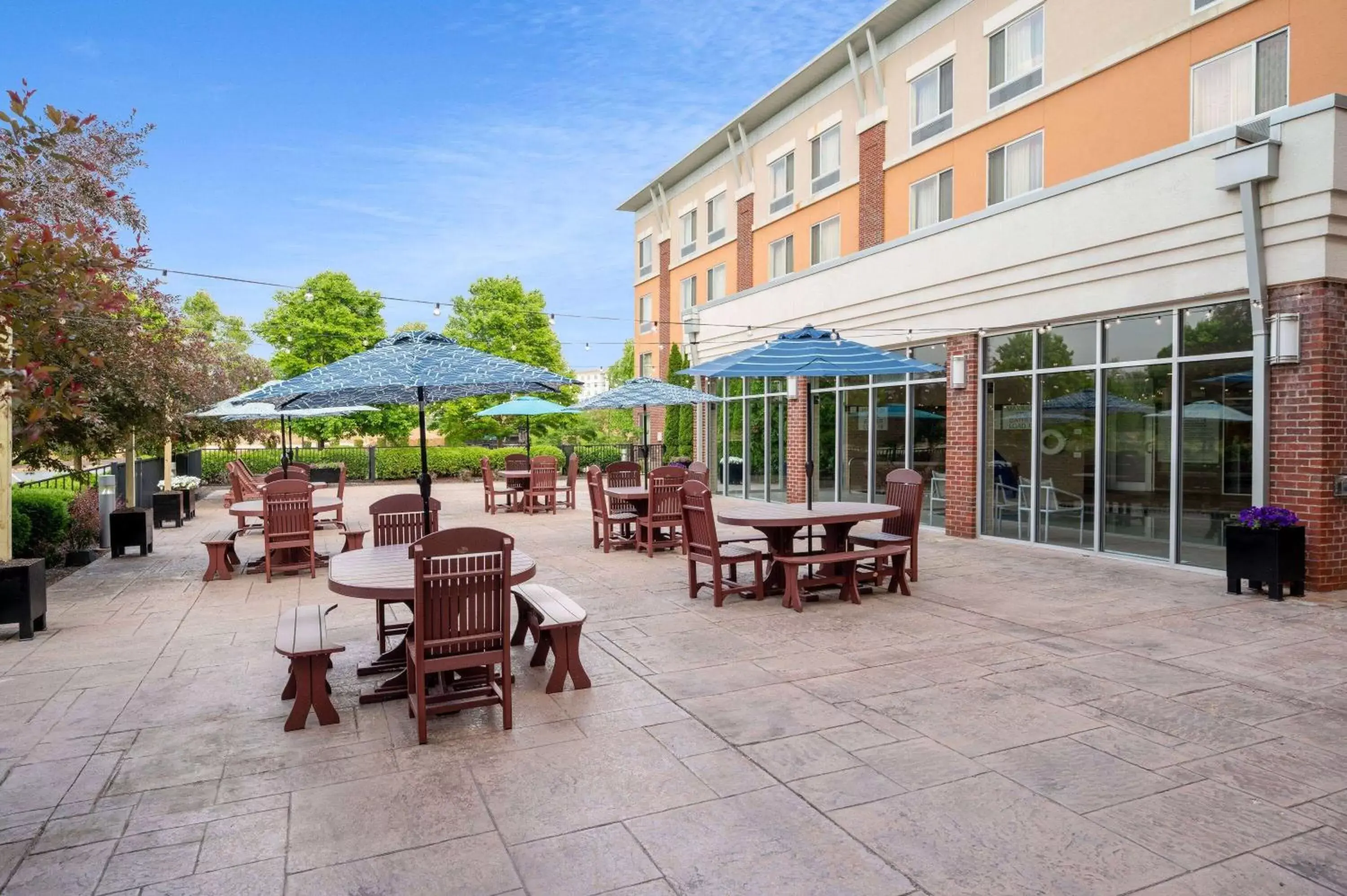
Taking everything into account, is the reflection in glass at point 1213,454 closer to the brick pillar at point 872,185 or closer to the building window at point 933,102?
the building window at point 933,102

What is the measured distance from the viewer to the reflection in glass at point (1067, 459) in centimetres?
1025

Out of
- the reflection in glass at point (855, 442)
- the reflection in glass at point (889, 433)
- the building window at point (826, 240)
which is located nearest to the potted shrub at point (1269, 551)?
the reflection in glass at point (889, 433)

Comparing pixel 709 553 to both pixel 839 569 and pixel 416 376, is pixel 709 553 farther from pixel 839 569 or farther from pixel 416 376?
pixel 416 376

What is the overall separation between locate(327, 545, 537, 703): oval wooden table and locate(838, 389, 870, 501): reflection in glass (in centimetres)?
966

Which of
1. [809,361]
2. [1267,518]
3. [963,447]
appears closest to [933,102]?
[963,447]

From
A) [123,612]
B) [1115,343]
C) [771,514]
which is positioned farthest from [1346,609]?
[123,612]

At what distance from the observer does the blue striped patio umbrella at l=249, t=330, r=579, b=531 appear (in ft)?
19.2

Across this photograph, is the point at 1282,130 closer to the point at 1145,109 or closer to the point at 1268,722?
the point at 1145,109

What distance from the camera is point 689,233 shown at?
2544 centimetres

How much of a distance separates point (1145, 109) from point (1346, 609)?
267 inches

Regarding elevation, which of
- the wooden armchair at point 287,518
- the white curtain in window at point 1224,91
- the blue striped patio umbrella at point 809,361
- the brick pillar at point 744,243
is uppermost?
the brick pillar at point 744,243

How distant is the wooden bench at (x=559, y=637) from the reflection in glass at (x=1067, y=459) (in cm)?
741

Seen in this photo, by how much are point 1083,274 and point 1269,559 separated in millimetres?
4043

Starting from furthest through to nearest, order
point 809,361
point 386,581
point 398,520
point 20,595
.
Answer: point 809,361 → point 398,520 → point 20,595 → point 386,581
